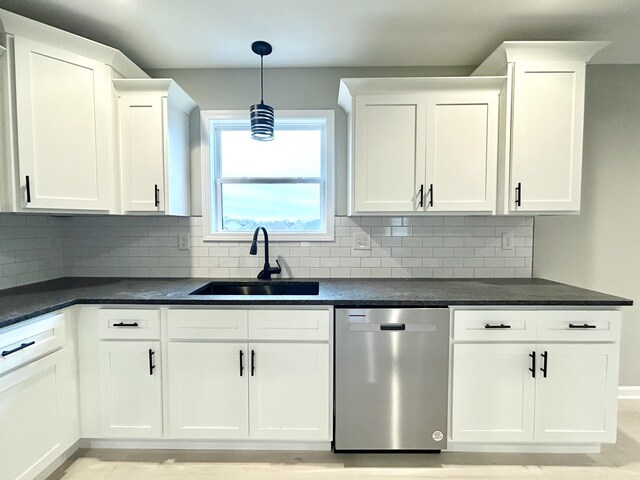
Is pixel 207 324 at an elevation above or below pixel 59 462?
above

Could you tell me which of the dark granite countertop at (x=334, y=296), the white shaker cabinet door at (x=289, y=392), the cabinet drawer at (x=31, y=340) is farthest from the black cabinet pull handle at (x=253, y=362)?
the cabinet drawer at (x=31, y=340)

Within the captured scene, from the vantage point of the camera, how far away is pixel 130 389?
1790mm

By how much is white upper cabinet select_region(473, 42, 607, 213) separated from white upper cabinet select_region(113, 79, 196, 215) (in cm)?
213

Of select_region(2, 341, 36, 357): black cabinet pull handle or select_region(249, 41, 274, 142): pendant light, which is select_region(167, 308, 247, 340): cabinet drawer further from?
select_region(249, 41, 274, 142): pendant light

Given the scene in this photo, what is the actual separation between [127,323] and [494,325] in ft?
6.70

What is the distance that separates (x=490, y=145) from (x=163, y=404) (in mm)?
2504

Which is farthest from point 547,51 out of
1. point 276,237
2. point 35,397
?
point 35,397

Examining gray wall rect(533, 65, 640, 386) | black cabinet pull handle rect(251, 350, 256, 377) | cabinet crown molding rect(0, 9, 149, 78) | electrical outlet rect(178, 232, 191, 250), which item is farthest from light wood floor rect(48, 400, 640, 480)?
cabinet crown molding rect(0, 9, 149, 78)

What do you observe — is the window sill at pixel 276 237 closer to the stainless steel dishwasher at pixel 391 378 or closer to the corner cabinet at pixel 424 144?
the corner cabinet at pixel 424 144

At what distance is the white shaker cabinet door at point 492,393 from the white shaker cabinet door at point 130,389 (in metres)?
1.69

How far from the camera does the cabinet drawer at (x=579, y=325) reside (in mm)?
1729

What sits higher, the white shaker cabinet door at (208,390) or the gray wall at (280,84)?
the gray wall at (280,84)

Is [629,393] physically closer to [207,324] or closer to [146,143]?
[207,324]

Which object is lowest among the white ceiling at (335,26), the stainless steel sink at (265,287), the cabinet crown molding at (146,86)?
the stainless steel sink at (265,287)
